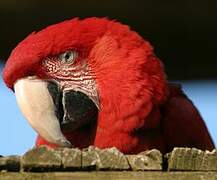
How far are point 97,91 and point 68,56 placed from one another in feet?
0.40

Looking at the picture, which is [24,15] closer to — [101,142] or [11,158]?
[101,142]

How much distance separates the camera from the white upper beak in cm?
198

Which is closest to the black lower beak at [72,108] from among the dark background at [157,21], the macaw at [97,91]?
the macaw at [97,91]

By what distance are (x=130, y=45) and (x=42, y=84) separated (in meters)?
0.26

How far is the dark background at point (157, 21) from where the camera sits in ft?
9.24

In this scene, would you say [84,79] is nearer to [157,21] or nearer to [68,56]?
[68,56]

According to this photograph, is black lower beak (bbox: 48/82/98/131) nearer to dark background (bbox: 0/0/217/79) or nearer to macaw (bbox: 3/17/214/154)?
macaw (bbox: 3/17/214/154)

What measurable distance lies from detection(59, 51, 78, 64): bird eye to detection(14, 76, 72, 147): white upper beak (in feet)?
0.43

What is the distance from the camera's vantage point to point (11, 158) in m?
1.31

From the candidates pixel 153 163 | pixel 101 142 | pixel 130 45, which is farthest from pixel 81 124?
pixel 153 163

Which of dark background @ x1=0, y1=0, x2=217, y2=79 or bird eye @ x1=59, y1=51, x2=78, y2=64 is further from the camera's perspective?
dark background @ x1=0, y1=0, x2=217, y2=79

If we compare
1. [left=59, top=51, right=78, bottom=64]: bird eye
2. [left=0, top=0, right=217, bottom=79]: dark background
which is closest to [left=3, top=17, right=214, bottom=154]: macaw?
[left=59, top=51, right=78, bottom=64]: bird eye

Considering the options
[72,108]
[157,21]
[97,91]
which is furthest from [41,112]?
[157,21]

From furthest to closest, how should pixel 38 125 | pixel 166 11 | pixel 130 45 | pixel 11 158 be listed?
pixel 166 11
pixel 130 45
pixel 38 125
pixel 11 158
